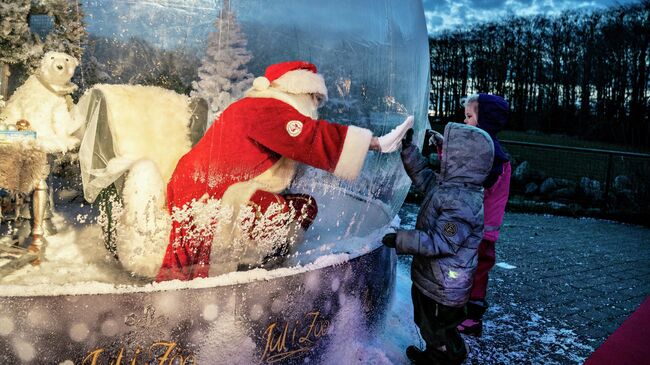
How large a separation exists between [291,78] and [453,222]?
122 cm

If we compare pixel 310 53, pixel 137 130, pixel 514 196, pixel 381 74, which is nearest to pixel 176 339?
pixel 137 130

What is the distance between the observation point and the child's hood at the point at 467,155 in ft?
9.81

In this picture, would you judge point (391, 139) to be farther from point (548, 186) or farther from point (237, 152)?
point (548, 186)

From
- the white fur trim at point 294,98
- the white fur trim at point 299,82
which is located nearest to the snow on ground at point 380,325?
the white fur trim at point 294,98

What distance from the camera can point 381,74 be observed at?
2.91 m

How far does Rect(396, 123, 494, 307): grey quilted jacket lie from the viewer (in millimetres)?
2918

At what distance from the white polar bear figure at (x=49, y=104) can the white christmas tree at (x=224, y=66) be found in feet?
1.73

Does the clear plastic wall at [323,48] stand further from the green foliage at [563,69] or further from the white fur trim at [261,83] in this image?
the green foliage at [563,69]

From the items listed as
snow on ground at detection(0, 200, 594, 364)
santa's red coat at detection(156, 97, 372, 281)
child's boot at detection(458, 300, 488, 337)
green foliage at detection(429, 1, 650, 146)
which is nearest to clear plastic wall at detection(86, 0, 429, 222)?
santa's red coat at detection(156, 97, 372, 281)

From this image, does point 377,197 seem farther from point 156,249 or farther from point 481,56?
point 481,56

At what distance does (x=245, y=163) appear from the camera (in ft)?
8.37

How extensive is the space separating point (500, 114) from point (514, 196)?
32.2ft

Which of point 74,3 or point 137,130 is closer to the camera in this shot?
point 74,3

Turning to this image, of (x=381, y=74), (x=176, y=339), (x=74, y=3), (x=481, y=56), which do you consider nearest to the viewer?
(x=74, y=3)
